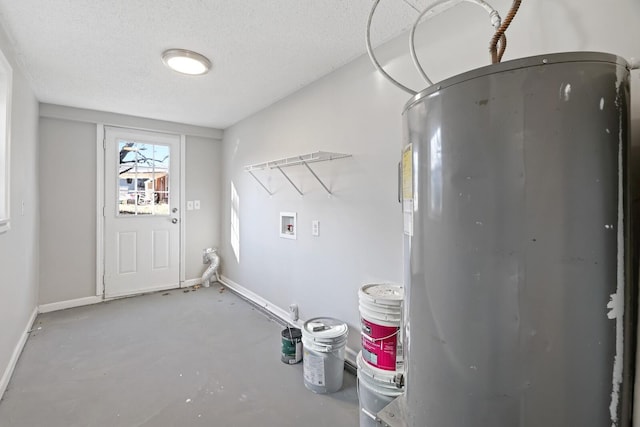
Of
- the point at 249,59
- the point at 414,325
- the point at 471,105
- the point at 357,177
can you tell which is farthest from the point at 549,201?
the point at 249,59

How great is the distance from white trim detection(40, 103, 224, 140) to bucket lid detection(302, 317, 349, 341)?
319 centimetres

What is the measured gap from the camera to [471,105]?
0.73 metres

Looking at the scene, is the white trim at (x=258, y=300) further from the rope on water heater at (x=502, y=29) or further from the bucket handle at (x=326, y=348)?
the rope on water heater at (x=502, y=29)

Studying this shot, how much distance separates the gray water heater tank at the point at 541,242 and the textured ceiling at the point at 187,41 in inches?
48.7

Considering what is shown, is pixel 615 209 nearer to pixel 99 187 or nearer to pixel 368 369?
pixel 368 369

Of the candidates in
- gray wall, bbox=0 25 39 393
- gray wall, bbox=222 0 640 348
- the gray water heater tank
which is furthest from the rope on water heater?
gray wall, bbox=0 25 39 393

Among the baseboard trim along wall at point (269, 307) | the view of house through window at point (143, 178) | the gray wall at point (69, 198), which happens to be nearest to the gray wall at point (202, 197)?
the view of house through window at point (143, 178)

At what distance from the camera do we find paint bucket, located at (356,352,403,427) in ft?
4.80

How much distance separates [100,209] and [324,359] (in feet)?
10.7

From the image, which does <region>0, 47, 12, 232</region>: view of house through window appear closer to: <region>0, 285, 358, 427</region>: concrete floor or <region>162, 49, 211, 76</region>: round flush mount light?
<region>162, 49, 211, 76</region>: round flush mount light

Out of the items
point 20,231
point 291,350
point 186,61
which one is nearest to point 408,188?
point 291,350

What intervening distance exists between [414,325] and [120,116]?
412 cm

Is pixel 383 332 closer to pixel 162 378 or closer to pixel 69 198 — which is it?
pixel 162 378

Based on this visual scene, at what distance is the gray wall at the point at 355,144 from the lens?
128 centimetres
